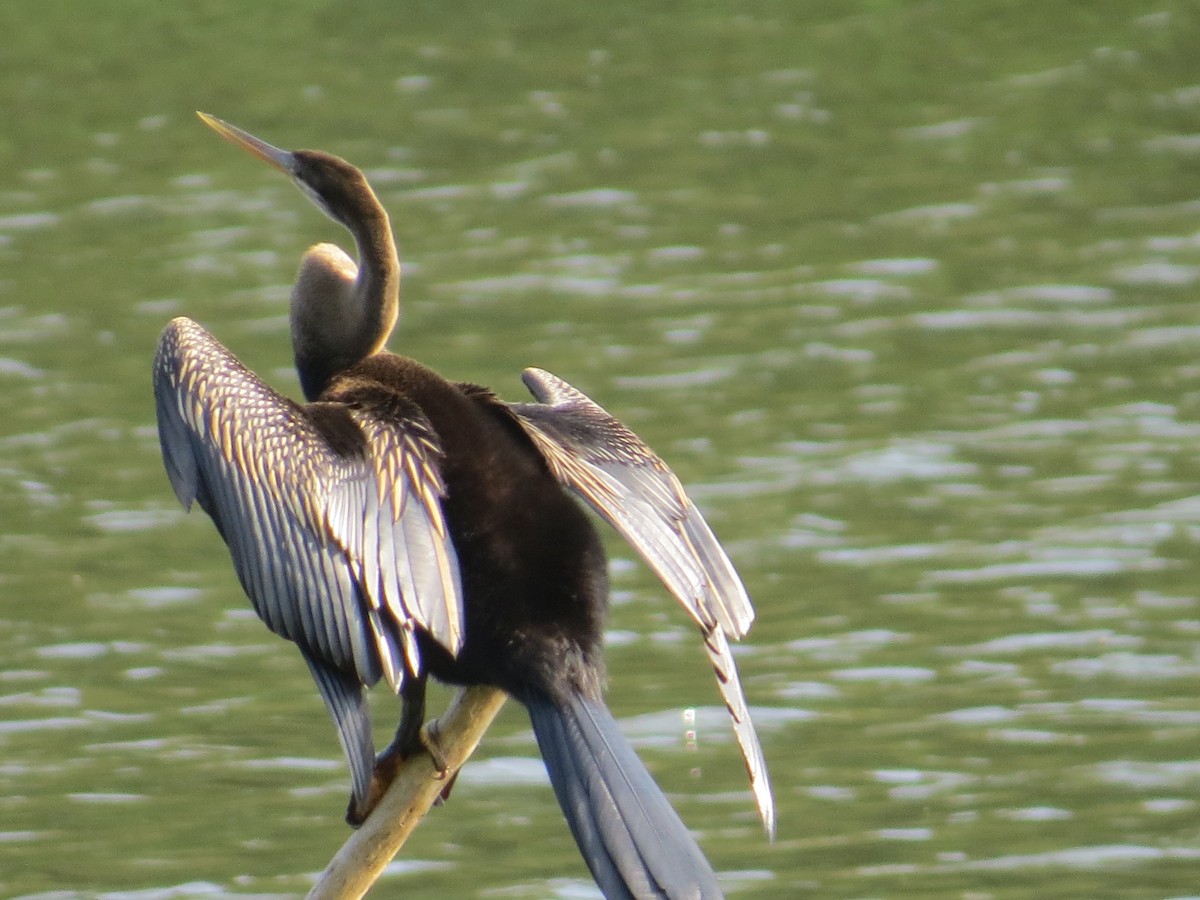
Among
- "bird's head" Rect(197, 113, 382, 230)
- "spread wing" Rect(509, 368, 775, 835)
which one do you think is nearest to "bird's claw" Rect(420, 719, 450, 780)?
"spread wing" Rect(509, 368, 775, 835)

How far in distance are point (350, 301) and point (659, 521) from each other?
0.85m

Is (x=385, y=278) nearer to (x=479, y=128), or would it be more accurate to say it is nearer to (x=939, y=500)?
(x=939, y=500)

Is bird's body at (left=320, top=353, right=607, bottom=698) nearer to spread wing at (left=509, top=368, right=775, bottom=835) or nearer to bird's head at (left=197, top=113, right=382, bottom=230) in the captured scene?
spread wing at (left=509, top=368, right=775, bottom=835)

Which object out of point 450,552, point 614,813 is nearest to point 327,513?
point 450,552

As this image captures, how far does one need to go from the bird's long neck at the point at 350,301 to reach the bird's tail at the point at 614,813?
3.61 ft

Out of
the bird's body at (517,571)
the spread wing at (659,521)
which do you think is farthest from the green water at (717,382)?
the bird's body at (517,571)

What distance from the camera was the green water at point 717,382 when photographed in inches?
282

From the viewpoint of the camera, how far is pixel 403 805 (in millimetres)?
4074

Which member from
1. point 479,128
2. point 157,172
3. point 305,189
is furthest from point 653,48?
point 305,189

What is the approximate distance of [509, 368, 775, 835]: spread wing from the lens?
421 centimetres

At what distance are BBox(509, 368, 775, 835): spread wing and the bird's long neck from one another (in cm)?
37

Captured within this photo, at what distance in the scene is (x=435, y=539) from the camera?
4.07 m

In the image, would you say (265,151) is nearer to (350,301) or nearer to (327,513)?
(350,301)

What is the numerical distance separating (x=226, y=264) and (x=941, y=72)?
15.4 feet
